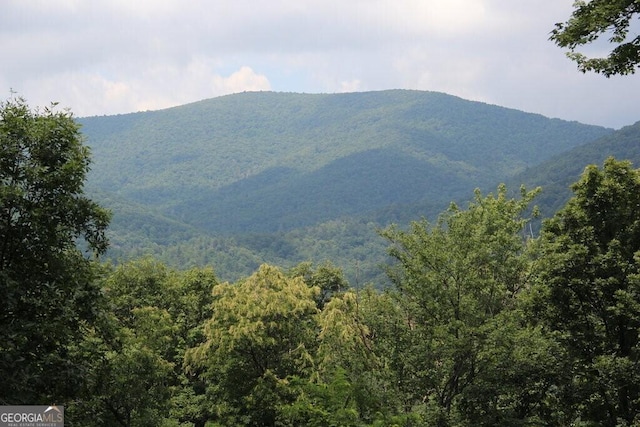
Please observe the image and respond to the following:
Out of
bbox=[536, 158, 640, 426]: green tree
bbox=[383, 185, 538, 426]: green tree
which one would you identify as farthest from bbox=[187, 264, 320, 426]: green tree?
bbox=[536, 158, 640, 426]: green tree

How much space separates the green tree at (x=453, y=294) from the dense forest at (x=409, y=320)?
1.9 inches

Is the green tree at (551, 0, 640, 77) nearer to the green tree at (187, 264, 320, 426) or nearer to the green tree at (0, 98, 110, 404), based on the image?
the green tree at (0, 98, 110, 404)

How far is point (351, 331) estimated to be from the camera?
63.5ft

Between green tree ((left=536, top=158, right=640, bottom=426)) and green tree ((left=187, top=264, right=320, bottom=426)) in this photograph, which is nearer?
green tree ((left=536, top=158, right=640, bottom=426))

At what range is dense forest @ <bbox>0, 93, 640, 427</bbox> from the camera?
1225cm

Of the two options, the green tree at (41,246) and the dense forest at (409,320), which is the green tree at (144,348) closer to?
the dense forest at (409,320)

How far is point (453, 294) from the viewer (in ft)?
57.5

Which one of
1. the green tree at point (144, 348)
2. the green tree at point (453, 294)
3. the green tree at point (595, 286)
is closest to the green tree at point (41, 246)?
the green tree at point (144, 348)

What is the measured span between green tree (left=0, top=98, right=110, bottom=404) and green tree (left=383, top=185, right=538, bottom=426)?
28.7 feet

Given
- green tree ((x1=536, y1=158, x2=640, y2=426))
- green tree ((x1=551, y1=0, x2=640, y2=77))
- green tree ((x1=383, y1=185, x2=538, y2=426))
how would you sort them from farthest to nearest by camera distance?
green tree ((x1=536, y1=158, x2=640, y2=426))
green tree ((x1=383, y1=185, x2=538, y2=426))
green tree ((x1=551, y1=0, x2=640, y2=77))

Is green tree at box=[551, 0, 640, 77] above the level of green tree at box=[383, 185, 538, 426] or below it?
above

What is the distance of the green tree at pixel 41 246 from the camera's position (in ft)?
38.6

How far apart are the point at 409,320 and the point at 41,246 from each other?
10123 mm

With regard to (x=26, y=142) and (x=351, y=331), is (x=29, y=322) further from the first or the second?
(x=351, y=331)
